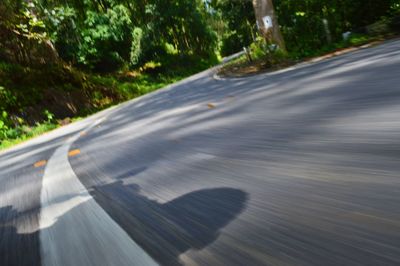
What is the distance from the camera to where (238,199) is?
1.80m

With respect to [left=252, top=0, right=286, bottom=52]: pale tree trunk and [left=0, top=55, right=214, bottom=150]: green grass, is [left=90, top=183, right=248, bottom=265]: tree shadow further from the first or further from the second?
[left=0, top=55, right=214, bottom=150]: green grass

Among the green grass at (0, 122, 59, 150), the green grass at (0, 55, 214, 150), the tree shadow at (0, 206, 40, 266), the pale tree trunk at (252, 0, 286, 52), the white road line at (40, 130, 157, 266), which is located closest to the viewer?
the white road line at (40, 130, 157, 266)

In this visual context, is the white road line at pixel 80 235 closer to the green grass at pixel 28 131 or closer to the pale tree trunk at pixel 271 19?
the pale tree trunk at pixel 271 19

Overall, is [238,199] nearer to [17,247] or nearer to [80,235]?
[80,235]

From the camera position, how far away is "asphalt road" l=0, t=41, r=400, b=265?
129 centimetres

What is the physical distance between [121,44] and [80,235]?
2958cm

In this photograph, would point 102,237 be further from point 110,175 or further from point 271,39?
point 271,39

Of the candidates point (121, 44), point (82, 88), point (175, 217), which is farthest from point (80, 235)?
point (121, 44)

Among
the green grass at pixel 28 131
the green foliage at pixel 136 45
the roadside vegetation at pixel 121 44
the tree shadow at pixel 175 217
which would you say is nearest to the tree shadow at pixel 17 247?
the tree shadow at pixel 175 217

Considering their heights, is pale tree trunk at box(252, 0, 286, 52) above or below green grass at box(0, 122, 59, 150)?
above

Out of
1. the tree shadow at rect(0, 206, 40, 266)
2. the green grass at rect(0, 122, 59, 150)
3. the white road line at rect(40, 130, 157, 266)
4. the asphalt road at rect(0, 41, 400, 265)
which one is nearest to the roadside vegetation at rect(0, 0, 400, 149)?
the green grass at rect(0, 122, 59, 150)

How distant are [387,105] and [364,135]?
33.2 inches

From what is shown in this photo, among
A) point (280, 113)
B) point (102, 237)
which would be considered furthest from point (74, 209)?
point (280, 113)

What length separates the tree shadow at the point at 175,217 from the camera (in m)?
1.46
